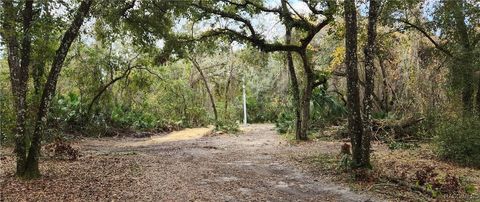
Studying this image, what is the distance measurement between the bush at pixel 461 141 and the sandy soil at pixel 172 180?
371 cm

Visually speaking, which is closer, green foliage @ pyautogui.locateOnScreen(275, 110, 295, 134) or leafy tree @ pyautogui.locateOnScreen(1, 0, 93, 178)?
leafy tree @ pyautogui.locateOnScreen(1, 0, 93, 178)

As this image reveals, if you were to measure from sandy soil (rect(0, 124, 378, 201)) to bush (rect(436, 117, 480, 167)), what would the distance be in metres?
3.71

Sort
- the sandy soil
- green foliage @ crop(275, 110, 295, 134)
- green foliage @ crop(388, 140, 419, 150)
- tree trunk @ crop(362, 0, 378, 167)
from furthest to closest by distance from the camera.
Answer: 1. green foliage @ crop(275, 110, 295, 134)
2. green foliage @ crop(388, 140, 419, 150)
3. tree trunk @ crop(362, 0, 378, 167)
4. the sandy soil

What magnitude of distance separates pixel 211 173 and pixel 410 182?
4.16 meters

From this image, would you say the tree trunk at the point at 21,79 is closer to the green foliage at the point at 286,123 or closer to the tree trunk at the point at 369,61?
the tree trunk at the point at 369,61

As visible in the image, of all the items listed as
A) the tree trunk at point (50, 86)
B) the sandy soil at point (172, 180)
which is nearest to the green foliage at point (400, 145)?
the sandy soil at point (172, 180)

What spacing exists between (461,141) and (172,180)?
7.48 meters

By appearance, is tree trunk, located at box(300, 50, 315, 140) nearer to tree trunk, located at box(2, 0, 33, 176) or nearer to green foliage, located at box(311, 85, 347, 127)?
green foliage, located at box(311, 85, 347, 127)

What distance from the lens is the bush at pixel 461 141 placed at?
37.4 ft

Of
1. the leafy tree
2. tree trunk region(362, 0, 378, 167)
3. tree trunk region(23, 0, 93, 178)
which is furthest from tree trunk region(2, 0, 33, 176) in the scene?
tree trunk region(362, 0, 378, 167)

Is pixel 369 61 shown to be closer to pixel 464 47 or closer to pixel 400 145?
pixel 464 47

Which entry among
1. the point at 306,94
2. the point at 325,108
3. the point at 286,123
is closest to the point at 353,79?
the point at 306,94

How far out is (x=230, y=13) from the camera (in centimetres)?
1484

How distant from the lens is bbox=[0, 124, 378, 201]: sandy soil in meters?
7.89
